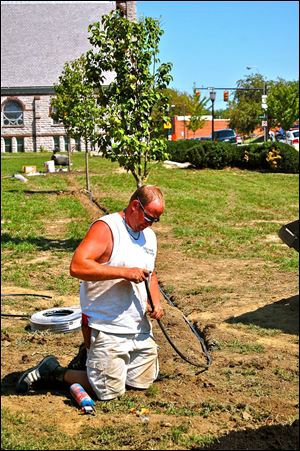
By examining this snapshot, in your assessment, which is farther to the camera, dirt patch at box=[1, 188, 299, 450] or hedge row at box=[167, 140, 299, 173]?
hedge row at box=[167, 140, 299, 173]

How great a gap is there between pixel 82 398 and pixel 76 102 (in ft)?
48.5

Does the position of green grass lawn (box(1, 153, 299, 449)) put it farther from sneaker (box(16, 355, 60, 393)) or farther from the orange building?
the orange building

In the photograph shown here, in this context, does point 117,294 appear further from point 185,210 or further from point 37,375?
point 185,210

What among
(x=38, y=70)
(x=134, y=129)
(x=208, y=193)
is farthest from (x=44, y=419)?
(x=208, y=193)

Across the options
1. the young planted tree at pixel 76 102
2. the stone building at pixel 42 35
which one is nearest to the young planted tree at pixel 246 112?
the young planted tree at pixel 76 102

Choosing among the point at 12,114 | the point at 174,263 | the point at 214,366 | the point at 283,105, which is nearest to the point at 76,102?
the point at 174,263

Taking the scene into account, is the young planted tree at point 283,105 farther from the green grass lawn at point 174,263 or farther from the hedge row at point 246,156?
the green grass lawn at point 174,263

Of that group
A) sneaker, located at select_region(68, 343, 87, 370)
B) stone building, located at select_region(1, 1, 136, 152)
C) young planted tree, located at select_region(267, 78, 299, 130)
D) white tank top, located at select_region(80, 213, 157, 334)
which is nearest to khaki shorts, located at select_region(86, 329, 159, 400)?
white tank top, located at select_region(80, 213, 157, 334)

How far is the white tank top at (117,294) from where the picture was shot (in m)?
4.70

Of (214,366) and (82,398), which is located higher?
(82,398)

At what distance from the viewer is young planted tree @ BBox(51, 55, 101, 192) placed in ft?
55.9

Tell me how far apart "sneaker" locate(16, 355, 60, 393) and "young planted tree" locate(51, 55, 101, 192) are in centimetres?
1155

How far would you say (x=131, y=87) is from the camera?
10383mm

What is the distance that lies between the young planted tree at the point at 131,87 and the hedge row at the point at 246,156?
1588 centimetres
